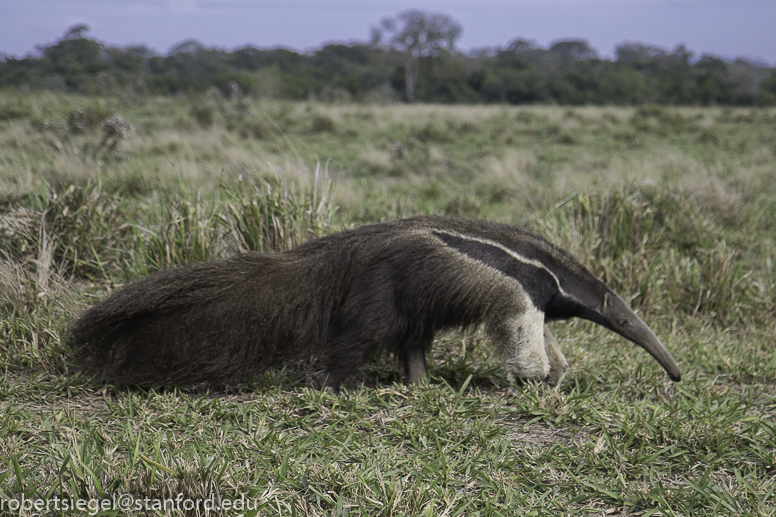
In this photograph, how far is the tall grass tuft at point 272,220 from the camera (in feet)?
13.3

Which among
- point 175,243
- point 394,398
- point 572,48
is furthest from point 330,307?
point 572,48

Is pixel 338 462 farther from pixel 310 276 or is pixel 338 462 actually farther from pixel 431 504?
pixel 310 276

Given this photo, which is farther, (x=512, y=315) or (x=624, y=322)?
(x=624, y=322)

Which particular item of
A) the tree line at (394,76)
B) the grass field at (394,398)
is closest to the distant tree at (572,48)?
the tree line at (394,76)

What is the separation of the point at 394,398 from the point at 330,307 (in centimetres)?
61

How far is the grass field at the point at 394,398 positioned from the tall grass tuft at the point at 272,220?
0.06 ft

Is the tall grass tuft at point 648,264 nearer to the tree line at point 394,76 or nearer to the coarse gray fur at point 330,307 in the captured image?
the coarse gray fur at point 330,307

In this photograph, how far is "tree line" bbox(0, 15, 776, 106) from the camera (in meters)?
25.5

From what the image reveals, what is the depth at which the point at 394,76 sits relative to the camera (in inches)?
1754

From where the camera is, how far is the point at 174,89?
2642 cm

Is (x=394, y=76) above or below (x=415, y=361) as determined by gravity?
above

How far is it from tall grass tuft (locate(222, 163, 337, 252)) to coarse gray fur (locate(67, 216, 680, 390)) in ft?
3.26

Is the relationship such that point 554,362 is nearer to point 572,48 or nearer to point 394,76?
point 394,76

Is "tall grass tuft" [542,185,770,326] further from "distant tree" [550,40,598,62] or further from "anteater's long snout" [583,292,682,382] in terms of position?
"distant tree" [550,40,598,62]
